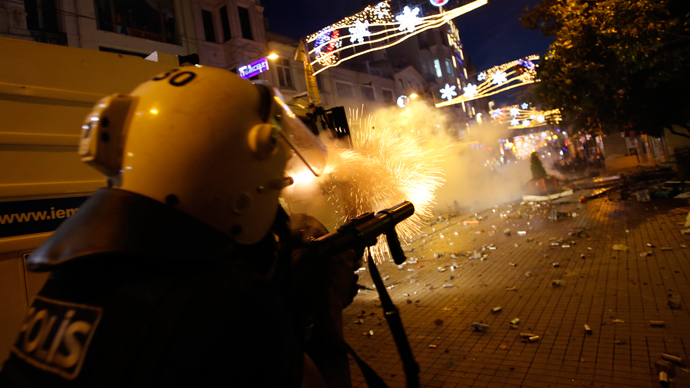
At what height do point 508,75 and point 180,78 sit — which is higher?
point 508,75

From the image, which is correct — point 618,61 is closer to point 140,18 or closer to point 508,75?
point 508,75

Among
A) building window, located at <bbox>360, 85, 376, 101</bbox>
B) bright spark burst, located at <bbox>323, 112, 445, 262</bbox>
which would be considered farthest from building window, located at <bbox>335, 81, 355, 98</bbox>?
bright spark burst, located at <bbox>323, 112, 445, 262</bbox>

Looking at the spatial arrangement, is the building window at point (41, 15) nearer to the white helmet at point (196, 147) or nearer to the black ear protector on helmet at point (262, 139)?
the white helmet at point (196, 147)

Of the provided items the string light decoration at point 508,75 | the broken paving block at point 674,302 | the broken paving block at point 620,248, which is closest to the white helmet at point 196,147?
the broken paving block at point 674,302

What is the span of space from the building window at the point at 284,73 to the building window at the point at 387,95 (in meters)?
12.0

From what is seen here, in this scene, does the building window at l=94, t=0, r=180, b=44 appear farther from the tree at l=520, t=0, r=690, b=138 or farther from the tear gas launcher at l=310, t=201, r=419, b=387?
the tear gas launcher at l=310, t=201, r=419, b=387

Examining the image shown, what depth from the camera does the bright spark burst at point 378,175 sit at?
4824mm

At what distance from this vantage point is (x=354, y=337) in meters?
5.47

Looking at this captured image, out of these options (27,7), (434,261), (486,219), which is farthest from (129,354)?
(27,7)

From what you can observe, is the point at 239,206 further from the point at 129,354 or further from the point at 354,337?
the point at 354,337

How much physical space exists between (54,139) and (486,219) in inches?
588

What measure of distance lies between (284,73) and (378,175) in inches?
708

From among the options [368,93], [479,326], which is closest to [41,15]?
[479,326]

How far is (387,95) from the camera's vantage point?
31812 millimetres
